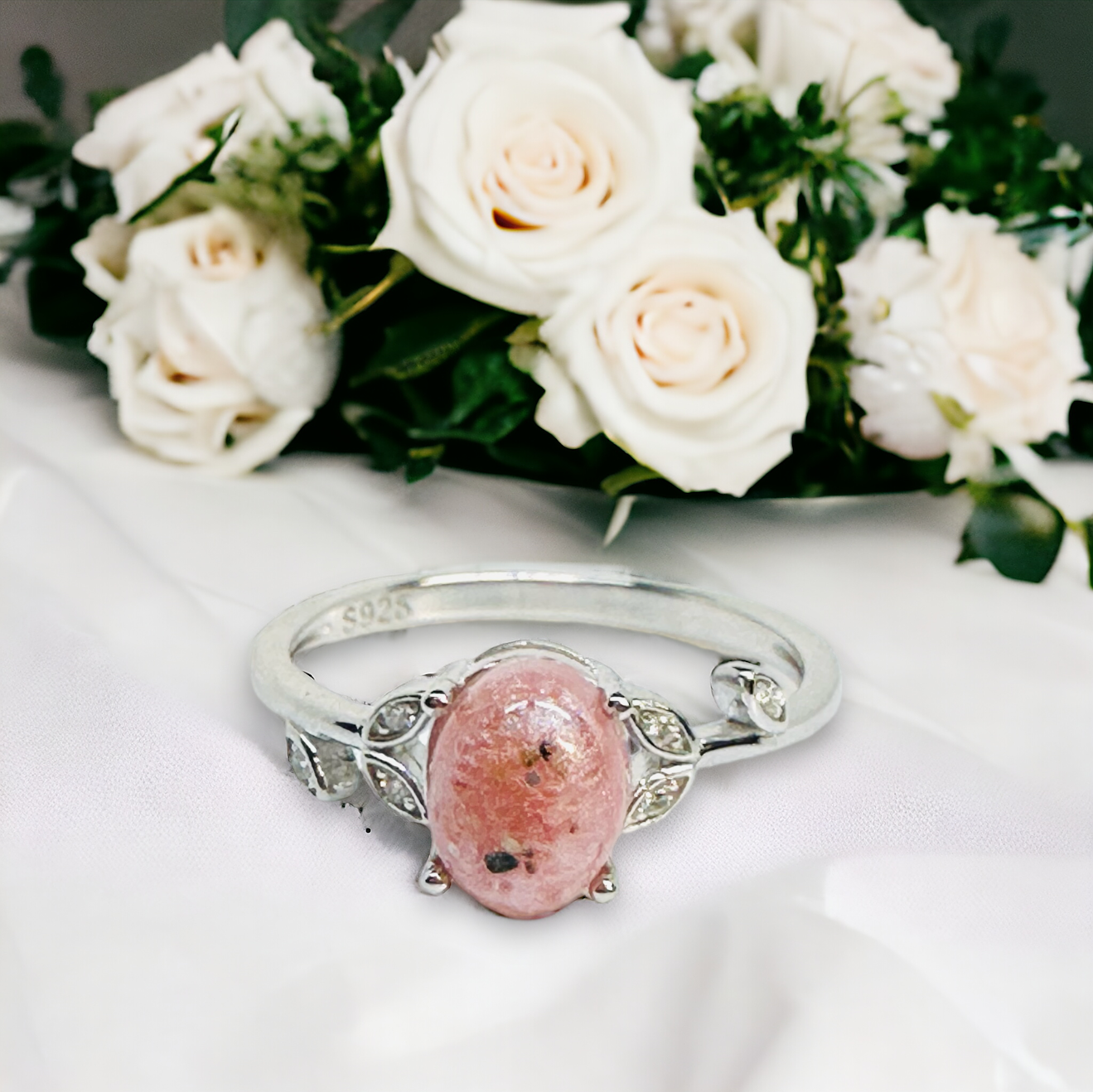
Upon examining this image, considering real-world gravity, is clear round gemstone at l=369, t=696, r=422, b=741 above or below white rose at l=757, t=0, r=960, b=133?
below

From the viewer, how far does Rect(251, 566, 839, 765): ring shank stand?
3.50ft

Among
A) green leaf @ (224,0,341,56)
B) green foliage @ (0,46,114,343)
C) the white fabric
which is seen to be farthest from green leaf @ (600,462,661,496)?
green foliage @ (0,46,114,343)

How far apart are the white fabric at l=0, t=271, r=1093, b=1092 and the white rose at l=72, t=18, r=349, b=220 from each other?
351 millimetres

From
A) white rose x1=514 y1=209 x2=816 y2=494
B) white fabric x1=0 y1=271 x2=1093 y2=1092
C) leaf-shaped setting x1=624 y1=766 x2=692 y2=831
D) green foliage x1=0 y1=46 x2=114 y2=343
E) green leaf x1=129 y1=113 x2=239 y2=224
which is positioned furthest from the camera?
green foliage x1=0 y1=46 x2=114 y2=343

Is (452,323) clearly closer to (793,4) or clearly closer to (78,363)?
(793,4)

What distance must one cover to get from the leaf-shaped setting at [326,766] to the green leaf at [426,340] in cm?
43

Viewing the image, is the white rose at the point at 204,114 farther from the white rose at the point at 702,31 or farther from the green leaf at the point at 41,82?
the white rose at the point at 702,31

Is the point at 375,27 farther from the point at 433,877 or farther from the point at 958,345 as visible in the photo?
the point at 433,877

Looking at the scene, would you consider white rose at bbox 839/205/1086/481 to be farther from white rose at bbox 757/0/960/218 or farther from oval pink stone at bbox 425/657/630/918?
oval pink stone at bbox 425/657/630/918

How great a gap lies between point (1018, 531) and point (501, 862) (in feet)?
2.42

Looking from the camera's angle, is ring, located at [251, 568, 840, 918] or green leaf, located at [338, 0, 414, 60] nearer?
ring, located at [251, 568, 840, 918]

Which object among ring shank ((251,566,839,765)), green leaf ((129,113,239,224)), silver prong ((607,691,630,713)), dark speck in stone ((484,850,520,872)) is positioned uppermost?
green leaf ((129,113,239,224))

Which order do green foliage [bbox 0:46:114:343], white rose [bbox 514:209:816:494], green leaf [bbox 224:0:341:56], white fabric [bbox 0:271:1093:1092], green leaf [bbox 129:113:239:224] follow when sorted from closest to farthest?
1. white fabric [bbox 0:271:1093:1092]
2. white rose [bbox 514:209:816:494]
3. green leaf [bbox 129:113:239:224]
4. green leaf [bbox 224:0:341:56]
5. green foliage [bbox 0:46:114:343]

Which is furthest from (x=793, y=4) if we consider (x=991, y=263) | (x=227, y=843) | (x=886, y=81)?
(x=227, y=843)
